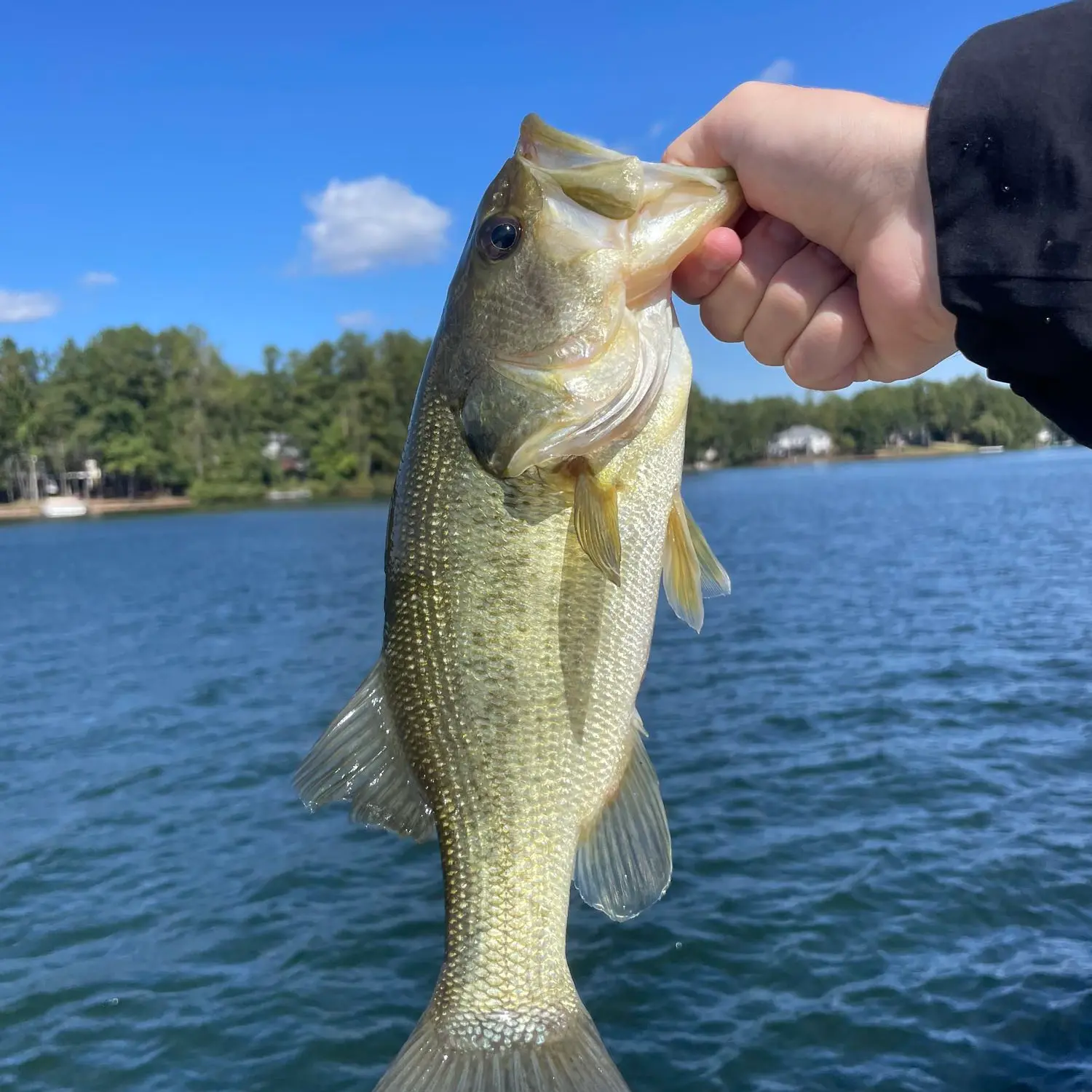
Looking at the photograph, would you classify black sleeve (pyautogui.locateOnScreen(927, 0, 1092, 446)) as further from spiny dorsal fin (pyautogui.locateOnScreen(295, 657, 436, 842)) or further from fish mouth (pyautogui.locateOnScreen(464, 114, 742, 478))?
spiny dorsal fin (pyautogui.locateOnScreen(295, 657, 436, 842))

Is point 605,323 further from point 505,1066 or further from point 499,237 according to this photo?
point 505,1066

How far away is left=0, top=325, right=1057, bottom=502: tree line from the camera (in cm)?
10612

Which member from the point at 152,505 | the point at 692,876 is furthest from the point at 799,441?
the point at 692,876

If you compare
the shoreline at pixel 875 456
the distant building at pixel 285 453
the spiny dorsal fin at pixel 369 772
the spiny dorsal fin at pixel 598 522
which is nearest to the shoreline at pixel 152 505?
the distant building at pixel 285 453

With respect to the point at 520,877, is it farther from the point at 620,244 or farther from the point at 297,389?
the point at 297,389

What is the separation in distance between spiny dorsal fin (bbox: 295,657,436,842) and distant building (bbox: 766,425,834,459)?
490 feet

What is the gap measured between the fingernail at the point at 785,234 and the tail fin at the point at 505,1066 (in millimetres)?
2482

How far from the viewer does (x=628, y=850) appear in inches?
121

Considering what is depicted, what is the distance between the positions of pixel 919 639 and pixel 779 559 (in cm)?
1563

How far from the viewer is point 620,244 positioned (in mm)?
2807

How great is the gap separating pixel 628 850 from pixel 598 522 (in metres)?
1.06

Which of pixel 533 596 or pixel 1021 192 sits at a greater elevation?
pixel 1021 192

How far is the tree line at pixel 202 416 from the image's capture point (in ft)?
348

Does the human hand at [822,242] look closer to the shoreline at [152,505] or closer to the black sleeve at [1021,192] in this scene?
the black sleeve at [1021,192]
